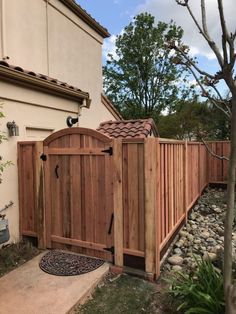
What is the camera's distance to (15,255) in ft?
15.1

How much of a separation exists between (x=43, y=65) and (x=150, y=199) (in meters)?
5.17

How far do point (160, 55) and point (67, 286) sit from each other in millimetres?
20403

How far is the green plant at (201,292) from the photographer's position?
2.92 meters

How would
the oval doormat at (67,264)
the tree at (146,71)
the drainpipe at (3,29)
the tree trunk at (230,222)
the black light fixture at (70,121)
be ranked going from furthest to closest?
the tree at (146,71) → the black light fixture at (70,121) → the drainpipe at (3,29) → the oval doormat at (67,264) → the tree trunk at (230,222)

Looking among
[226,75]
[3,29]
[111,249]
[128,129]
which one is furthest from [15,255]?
[3,29]

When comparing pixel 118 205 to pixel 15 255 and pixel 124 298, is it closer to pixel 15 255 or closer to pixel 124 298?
pixel 124 298

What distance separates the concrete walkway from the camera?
10.8ft

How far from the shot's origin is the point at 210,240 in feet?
19.2

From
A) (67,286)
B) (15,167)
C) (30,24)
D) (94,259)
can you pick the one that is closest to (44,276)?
(67,286)

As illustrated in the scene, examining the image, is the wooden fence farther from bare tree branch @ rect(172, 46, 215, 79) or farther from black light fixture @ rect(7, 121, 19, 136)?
bare tree branch @ rect(172, 46, 215, 79)

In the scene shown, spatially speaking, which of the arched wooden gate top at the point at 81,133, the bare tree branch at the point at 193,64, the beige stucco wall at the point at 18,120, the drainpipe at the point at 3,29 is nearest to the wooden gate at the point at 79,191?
the arched wooden gate top at the point at 81,133

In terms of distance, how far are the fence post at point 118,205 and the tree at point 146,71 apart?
17455 mm

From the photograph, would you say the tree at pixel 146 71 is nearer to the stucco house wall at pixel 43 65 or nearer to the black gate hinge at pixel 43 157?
the stucco house wall at pixel 43 65

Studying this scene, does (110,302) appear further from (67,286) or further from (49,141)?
(49,141)
